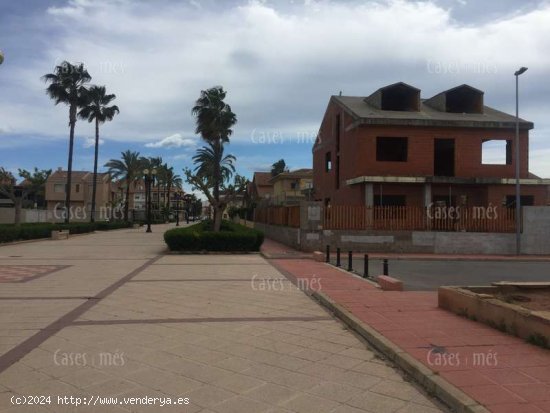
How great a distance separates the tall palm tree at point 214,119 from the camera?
1393 inches

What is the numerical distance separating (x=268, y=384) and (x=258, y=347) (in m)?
1.47

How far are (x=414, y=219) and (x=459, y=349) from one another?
18329 mm

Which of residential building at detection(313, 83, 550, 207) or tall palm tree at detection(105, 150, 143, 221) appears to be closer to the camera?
residential building at detection(313, 83, 550, 207)

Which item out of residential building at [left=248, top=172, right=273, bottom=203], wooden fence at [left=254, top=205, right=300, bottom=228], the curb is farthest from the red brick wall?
residential building at [left=248, top=172, right=273, bottom=203]

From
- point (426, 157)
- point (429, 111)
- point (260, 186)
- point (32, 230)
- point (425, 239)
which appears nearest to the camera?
point (425, 239)

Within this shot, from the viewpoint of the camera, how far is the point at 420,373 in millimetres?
5301

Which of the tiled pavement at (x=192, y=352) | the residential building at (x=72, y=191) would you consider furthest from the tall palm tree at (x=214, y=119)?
the residential building at (x=72, y=191)

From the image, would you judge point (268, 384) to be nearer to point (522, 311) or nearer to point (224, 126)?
point (522, 311)

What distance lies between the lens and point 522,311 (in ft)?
22.3

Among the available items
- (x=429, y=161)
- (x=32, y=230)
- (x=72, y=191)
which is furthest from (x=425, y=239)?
(x=72, y=191)

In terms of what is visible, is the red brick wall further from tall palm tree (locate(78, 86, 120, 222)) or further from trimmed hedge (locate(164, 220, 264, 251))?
tall palm tree (locate(78, 86, 120, 222))

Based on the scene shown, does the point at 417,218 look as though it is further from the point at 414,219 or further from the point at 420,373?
the point at 420,373

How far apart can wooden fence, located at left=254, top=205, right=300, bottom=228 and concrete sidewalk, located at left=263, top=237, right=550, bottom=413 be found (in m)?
15.3

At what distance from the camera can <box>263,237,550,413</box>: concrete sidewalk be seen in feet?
15.4
